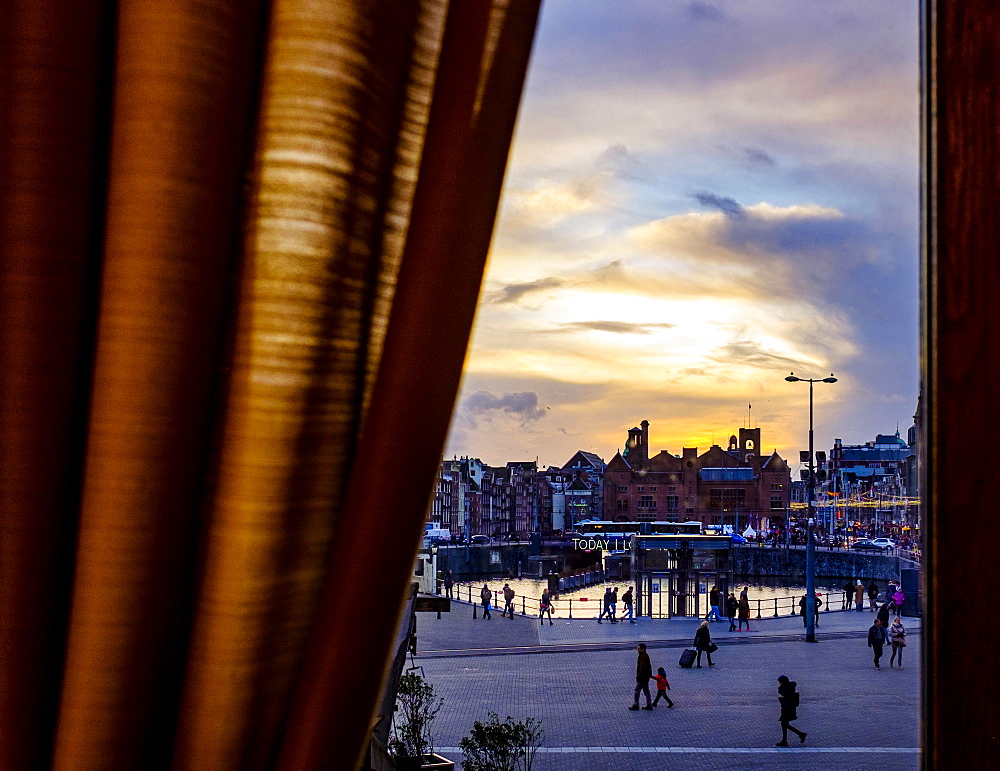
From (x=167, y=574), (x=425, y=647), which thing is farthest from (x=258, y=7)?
(x=425, y=647)

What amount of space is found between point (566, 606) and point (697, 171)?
46.8 ft

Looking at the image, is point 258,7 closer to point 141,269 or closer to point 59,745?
point 141,269

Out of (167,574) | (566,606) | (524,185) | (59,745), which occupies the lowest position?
(566,606)

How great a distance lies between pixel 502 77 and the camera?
523mm

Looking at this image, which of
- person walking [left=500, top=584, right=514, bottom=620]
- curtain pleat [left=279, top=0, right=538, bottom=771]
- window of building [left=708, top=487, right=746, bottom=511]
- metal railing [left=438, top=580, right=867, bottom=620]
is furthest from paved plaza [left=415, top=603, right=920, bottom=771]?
curtain pleat [left=279, top=0, right=538, bottom=771]

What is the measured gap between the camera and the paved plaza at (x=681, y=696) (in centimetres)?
524

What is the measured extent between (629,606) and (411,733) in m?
11.3

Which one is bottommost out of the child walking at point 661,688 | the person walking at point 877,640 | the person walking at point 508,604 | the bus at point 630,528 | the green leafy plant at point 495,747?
the person walking at point 508,604

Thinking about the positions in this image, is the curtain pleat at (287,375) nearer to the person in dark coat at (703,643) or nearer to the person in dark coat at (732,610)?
the person in dark coat at (703,643)

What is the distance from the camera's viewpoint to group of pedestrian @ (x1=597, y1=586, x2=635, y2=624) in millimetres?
12945

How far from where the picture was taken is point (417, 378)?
1.62 ft

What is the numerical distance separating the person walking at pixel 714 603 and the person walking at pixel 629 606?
3.94ft

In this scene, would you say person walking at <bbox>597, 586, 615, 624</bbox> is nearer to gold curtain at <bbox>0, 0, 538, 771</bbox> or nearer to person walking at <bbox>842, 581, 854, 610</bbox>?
person walking at <bbox>842, 581, 854, 610</bbox>

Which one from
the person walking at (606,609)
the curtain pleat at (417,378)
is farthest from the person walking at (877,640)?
the curtain pleat at (417,378)
